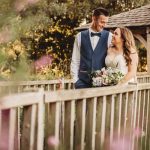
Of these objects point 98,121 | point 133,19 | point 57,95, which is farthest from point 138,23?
point 57,95

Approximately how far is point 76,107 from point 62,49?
86.1ft

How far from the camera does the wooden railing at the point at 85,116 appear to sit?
9.20 ft

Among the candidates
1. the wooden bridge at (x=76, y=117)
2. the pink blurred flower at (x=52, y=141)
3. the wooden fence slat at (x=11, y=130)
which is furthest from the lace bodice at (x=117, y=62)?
the wooden fence slat at (x=11, y=130)

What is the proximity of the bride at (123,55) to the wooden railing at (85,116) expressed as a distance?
560 millimetres

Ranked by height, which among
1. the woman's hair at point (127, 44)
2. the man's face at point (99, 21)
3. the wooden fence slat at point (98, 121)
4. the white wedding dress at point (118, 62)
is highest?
the man's face at point (99, 21)

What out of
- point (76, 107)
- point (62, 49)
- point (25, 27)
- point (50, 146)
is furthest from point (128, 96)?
point (62, 49)

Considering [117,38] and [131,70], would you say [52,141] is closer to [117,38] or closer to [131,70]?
[131,70]

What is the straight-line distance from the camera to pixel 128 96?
15.0 ft

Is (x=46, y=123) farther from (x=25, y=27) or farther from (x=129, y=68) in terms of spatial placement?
(x=129, y=68)

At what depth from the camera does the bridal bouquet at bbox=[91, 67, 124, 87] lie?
5.52 m

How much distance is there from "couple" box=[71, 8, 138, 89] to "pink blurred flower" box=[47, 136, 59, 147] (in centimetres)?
270

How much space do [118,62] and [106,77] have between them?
13.0 inches

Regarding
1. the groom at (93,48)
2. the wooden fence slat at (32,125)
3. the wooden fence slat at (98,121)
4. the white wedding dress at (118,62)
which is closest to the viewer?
the wooden fence slat at (32,125)

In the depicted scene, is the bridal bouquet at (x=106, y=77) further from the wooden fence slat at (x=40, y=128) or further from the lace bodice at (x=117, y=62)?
the wooden fence slat at (x=40, y=128)
